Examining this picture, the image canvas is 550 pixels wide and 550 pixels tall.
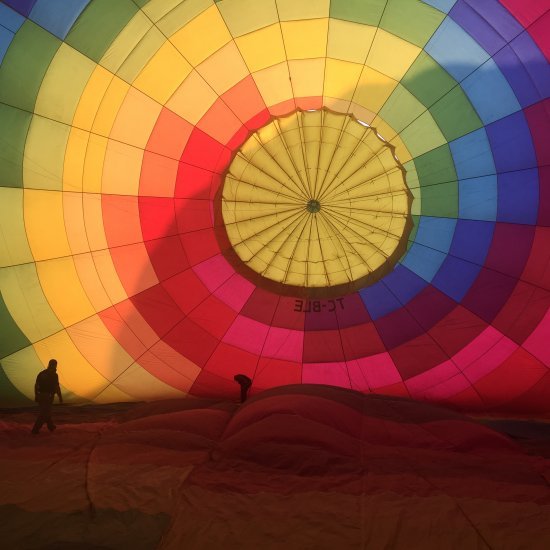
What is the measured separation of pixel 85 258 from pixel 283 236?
2.08 metres

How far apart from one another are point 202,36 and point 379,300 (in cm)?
312

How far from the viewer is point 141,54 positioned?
4328 mm

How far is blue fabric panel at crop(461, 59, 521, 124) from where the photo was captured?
4.28 metres

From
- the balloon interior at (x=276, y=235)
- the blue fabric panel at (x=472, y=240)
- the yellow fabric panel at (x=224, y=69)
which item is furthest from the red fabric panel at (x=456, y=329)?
the yellow fabric panel at (x=224, y=69)

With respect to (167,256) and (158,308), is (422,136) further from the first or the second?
(158,308)

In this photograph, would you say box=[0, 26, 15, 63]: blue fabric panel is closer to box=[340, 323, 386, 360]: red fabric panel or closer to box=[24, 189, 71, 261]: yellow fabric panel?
box=[24, 189, 71, 261]: yellow fabric panel

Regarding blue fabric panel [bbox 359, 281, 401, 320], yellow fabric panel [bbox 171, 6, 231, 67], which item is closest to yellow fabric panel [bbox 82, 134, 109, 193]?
yellow fabric panel [bbox 171, 6, 231, 67]

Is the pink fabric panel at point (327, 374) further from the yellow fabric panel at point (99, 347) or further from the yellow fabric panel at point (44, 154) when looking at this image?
the yellow fabric panel at point (44, 154)

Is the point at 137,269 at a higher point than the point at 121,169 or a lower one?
lower

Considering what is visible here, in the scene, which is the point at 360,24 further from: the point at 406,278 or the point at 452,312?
the point at 452,312

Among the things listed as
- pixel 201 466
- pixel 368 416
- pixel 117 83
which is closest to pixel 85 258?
pixel 117 83

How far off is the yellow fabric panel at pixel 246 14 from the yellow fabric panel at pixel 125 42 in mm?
653

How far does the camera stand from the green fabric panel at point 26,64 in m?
4.20

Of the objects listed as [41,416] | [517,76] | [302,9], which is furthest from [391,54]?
[41,416]
